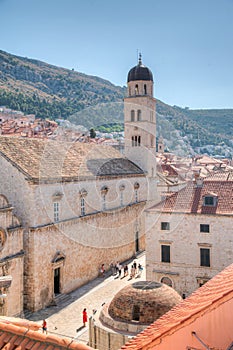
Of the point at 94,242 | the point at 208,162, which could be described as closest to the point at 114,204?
the point at 94,242

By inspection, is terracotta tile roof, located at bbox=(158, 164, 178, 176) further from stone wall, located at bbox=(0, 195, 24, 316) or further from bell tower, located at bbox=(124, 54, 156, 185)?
stone wall, located at bbox=(0, 195, 24, 316)

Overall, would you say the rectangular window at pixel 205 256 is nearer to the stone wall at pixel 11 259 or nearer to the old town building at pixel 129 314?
the old town building at pixel 129 314

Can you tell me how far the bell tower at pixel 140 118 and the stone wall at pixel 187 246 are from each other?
44.5ft

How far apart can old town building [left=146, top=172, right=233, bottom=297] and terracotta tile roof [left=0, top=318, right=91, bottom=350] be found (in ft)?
58.2

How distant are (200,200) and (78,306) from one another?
400 inches

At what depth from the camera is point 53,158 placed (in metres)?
26.2

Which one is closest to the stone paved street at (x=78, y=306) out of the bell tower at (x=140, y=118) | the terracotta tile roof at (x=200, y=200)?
the terracotta tile roof at (x=200, y=200)

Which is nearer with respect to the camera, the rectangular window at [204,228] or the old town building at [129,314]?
the old town building at [129,314]

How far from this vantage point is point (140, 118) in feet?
123

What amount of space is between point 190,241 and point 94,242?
7816 millimetres

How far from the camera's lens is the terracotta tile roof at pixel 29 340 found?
5.77 meters

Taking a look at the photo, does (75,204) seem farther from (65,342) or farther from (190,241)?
(65,342)

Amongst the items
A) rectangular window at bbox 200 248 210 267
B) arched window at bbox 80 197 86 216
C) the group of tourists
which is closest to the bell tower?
the group of tourists

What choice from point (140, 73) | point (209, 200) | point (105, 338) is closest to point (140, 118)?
point (140, 73)
